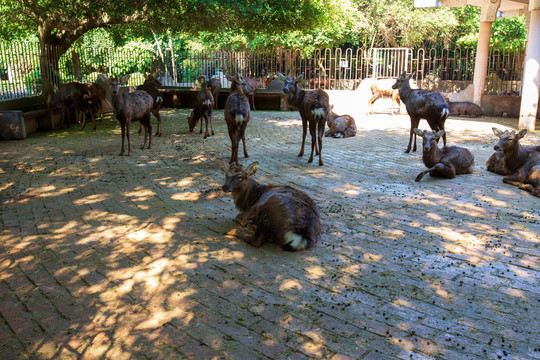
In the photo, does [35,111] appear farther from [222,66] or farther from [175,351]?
[175,351]

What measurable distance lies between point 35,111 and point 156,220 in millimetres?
9632

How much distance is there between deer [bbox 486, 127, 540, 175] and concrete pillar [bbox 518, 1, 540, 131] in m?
6.79

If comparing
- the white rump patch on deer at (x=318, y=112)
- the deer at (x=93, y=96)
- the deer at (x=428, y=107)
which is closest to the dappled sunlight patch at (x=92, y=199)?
the white rump patch on deer at (x=318, y=112)

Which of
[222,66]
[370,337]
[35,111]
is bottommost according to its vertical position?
[370,337]

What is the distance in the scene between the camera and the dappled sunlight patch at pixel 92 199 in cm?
703

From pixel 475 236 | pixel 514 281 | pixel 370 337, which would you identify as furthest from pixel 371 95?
pixel 370 337

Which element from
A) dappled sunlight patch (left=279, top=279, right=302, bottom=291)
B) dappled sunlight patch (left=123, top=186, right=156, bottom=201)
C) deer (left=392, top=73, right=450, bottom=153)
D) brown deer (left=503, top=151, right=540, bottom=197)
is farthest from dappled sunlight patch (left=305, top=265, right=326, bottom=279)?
deer (left=392, top=73, right=450, bottom=153)

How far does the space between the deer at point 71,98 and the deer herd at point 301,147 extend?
0.03 metres

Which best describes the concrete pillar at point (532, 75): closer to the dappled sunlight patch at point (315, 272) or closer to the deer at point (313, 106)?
the deer at point (313, 106)

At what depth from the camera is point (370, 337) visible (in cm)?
360

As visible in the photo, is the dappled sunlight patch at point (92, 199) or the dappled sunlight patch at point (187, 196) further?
the dappled sunlight patch at point (187, 196)

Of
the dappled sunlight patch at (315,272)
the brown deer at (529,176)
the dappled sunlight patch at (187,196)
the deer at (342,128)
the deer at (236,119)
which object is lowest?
the dappled sunlight patch at (315,272)

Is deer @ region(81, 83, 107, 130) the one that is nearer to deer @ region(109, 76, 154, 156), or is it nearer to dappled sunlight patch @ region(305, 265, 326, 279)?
deer @ region(109, 76, 154, 156)

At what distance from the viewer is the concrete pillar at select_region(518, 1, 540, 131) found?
46.3 ft
